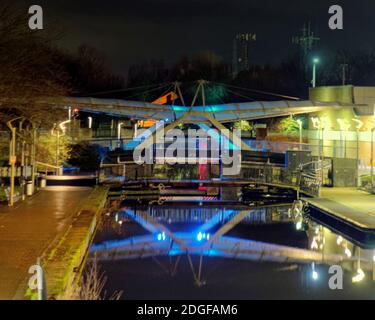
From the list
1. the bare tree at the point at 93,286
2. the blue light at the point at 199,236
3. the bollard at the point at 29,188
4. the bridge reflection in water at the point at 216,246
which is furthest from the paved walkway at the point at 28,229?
the blue light at the point at 199,236

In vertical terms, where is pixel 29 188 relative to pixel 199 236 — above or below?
above

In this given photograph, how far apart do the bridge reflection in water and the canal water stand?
1.0 inches

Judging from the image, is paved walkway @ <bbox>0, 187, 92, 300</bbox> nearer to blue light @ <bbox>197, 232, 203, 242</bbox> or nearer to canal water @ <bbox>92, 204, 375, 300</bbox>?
canal water @ <bbox>92, 204, 375, 300</bbox>

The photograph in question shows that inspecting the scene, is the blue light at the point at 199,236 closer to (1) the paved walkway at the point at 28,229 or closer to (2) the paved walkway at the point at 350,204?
(1) the paved walkway at the point at 28,229

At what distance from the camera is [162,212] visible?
29.5m

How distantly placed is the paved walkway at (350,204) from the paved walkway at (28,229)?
945 cm

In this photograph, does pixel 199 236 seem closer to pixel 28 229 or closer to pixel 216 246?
pixel 216 246

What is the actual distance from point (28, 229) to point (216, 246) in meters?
6.00

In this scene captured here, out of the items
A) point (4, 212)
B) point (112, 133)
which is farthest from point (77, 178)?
point (112, 133)

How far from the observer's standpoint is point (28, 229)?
1797 cm

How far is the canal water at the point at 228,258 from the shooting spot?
1445 cm

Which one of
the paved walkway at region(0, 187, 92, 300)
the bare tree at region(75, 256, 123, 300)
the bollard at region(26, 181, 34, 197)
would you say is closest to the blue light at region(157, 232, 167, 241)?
the paved walkway at region(0, 187, 92, 300)

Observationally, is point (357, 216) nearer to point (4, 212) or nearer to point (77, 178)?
point (4, 212)

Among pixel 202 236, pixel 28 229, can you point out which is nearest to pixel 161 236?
pixel 202 236
